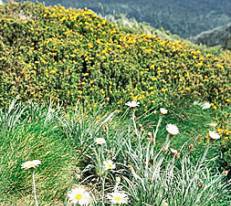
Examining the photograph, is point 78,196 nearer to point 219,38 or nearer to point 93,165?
point 93,165

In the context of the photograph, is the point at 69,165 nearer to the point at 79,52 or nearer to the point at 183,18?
the point at 79,52

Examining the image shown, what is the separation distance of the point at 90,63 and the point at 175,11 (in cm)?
2203

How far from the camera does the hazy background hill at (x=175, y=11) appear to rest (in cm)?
2589

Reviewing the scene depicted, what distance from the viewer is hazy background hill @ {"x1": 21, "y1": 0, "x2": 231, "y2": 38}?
1019 inches

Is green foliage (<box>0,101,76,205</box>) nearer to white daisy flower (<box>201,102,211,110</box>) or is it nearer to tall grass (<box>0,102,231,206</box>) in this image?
tall grass (<box>0,102,231,206</box>)

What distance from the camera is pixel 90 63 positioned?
7.65 metres

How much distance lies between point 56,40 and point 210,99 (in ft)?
7.96

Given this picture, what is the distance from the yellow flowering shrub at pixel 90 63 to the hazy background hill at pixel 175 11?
16.2m

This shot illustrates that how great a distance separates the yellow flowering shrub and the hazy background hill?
1618cm

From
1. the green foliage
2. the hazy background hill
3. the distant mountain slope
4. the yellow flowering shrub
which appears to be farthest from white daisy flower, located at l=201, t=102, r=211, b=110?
the hazy background hill

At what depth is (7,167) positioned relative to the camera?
4.70 metres

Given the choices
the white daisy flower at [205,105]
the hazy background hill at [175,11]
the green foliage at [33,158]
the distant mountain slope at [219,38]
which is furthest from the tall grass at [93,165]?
the hazy background hill at [175,11]

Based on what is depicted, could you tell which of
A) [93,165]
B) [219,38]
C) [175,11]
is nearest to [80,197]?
[93,165]

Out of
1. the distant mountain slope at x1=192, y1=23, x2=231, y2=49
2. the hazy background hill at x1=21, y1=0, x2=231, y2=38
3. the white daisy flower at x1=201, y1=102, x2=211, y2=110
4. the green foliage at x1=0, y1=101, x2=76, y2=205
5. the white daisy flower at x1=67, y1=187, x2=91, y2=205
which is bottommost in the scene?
the white daisy flower at x1=67, y1=187, x2=91, y2=205
